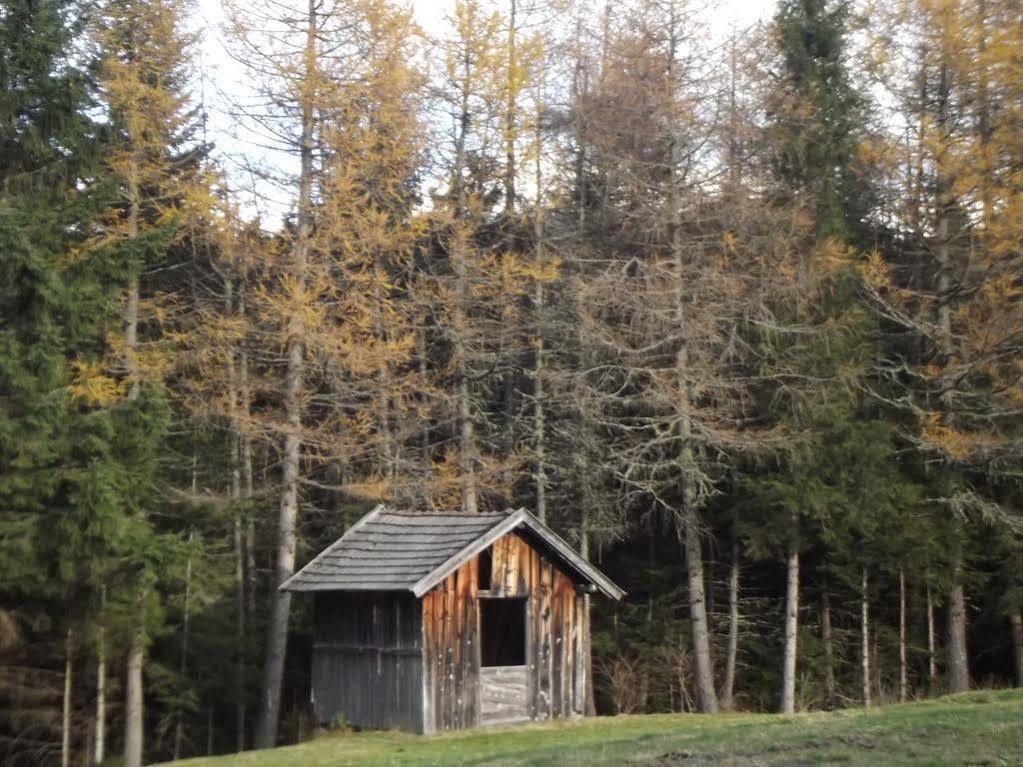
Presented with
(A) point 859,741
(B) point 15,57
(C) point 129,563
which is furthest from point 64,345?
(A) point 859,741

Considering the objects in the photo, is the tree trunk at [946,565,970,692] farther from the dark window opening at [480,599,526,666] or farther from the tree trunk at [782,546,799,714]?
the dark window opening at [480,599,526,666]

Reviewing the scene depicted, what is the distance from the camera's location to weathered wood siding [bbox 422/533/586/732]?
20.9 m

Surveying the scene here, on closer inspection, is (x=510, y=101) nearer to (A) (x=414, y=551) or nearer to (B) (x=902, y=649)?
(A) (x=414, y=551)

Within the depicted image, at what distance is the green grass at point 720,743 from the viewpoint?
39.4 feet

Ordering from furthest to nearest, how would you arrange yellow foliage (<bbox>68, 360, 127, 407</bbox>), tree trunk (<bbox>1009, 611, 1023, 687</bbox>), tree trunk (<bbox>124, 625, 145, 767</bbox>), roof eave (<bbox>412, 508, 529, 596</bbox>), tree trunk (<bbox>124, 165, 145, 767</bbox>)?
1. tree trunk (<bbox>1009, 611, 1023, 687</bbox>)
2. tree trunk (<bbox>124, 625, 145, 767</bbox>)
3. tree trunk (<bbox>124, 165, 145, 767</bbox>)
4. yellow foliage (<bbox>68, 360, 127, 407</bbox>)
5. roof eave (<bbox>412, 508, 529, 596</bbox>)

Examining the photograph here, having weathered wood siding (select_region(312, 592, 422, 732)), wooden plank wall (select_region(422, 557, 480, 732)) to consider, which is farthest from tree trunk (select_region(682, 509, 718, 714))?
weathered wood siding (select_region(312, 592, 422, 732))

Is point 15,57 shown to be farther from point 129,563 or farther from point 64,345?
point 129,563

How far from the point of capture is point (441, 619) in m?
21.1

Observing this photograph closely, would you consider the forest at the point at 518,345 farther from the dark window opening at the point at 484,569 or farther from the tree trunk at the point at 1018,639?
the dark window opening at the point at 484,569

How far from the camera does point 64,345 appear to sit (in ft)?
66.9

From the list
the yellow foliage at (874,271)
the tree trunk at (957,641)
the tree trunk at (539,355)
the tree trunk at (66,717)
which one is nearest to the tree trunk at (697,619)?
the tree trunk at (539,355)

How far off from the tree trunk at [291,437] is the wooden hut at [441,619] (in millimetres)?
1023

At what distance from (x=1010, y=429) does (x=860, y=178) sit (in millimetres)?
6646

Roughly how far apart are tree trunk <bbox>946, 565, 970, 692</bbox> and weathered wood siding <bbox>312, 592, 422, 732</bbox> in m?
12.9
